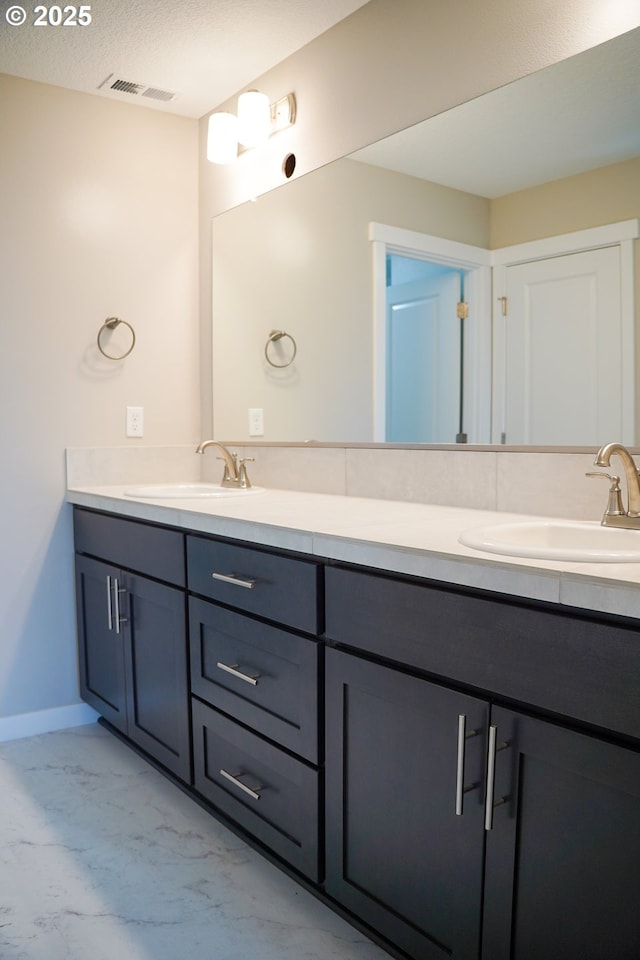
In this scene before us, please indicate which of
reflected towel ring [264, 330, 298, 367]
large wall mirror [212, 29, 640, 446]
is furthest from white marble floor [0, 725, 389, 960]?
reflected towel ring [264, 330, 298, 367]

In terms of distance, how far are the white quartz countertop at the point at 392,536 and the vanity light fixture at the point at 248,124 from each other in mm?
1159

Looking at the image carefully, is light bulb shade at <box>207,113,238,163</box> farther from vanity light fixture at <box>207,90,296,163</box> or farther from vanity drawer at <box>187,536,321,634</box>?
vanity drawer at <box>187,536,321,634</box>

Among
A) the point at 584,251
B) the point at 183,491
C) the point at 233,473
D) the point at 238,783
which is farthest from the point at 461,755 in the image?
the point at 183,491

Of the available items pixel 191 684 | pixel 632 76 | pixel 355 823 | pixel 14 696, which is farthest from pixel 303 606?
pixel 14 696

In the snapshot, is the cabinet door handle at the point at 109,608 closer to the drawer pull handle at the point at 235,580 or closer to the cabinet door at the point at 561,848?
the drawer pull handle at the point at 235,580

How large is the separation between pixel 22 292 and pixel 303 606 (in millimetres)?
1635

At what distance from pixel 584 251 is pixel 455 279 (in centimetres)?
36

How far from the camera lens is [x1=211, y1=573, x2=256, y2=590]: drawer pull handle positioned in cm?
165

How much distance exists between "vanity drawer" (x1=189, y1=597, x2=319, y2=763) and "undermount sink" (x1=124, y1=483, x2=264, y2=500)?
41cm

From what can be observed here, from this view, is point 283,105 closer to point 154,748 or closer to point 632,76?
point 632,76

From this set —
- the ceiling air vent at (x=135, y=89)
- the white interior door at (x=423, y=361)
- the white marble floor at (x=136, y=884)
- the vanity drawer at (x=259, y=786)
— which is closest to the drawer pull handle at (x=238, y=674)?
the vanity drawer at (x=259, y=786)

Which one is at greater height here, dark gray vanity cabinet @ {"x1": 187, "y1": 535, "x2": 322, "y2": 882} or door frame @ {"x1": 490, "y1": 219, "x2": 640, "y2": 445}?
door frame @ {"x1": 490, "y1": 219, "x2": 640, "y2": 445}

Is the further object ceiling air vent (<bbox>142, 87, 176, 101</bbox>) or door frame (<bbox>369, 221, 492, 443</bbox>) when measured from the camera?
ceiling air vent (<bbox>142, 87, 176, 101</bbox>)

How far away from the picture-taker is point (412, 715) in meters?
1.27
